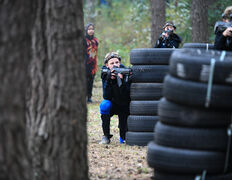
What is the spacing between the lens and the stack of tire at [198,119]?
15.3ft

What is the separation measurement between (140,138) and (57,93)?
3719 mm

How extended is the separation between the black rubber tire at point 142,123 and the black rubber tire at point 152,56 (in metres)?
0.88

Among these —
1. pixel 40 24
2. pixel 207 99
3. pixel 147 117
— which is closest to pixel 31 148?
pixel 40 24

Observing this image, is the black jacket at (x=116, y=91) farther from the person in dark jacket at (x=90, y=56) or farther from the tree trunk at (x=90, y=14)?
the tree trunk at (x=90, y=14)

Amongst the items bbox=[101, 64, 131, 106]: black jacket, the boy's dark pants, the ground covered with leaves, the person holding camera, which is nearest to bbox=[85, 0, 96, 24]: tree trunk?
the person holding camera

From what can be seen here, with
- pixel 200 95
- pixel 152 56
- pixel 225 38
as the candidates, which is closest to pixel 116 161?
pixel 152 56

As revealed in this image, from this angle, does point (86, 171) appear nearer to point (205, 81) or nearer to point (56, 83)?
point (56, 83)

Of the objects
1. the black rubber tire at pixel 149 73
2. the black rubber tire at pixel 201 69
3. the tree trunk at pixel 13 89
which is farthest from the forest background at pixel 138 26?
the tree trunk at pixel 13 89

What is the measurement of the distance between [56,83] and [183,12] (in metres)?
17.8

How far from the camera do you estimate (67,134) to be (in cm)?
458

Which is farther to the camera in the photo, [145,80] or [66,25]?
[145,80]

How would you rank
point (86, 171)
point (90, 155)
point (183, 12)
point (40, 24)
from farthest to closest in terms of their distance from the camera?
1. point (183, 12)
2. point (90, 155)
3. point (86, 171)
4. point (40, 24)

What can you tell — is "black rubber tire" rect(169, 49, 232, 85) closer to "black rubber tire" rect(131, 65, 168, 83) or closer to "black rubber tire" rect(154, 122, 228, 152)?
"black rubber tire" rect(154, 122, 228, 152)

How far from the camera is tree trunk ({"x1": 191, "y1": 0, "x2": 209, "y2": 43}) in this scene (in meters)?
13.5
